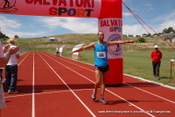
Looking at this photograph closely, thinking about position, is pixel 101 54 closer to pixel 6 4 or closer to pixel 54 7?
pixel 54 7

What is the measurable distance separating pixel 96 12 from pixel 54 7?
173 centimetres

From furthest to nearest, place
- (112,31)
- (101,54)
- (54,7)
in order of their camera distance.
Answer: (112,31)
(54,7)
(101,54)

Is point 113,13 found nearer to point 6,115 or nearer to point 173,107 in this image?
point 173,107

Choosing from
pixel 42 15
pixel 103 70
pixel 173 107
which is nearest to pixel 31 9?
pixel 42 15

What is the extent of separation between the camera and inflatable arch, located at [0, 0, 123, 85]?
22.7 feet

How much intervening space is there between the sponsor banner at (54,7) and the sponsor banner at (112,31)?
54cm

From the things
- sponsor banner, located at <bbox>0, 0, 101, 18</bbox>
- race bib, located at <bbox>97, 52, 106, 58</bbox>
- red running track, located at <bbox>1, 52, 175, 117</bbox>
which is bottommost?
red running track, located at <bbox>1, 52, 175, 117</bbox>

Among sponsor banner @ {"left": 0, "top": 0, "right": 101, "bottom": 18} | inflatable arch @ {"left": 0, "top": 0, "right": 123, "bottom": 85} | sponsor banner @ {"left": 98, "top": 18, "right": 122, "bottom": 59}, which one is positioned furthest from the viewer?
sponsor banner @ {"left": 98, "top": 18, "right": 122, "bottom": 59}

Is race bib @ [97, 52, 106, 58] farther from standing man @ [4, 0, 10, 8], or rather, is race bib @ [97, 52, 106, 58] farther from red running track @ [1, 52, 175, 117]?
standing man @ [4, 0, 10, 8]

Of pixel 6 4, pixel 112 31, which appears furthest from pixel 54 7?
pixel 112 31

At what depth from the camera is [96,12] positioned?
24.7 feet

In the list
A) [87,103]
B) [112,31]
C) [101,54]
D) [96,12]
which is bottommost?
[87,103]

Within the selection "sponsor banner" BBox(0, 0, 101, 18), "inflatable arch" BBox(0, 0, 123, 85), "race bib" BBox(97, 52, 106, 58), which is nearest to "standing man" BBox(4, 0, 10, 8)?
"sponsor banner" BBox(0, 0, 101, 18)

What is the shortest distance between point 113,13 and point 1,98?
5.96 metres
